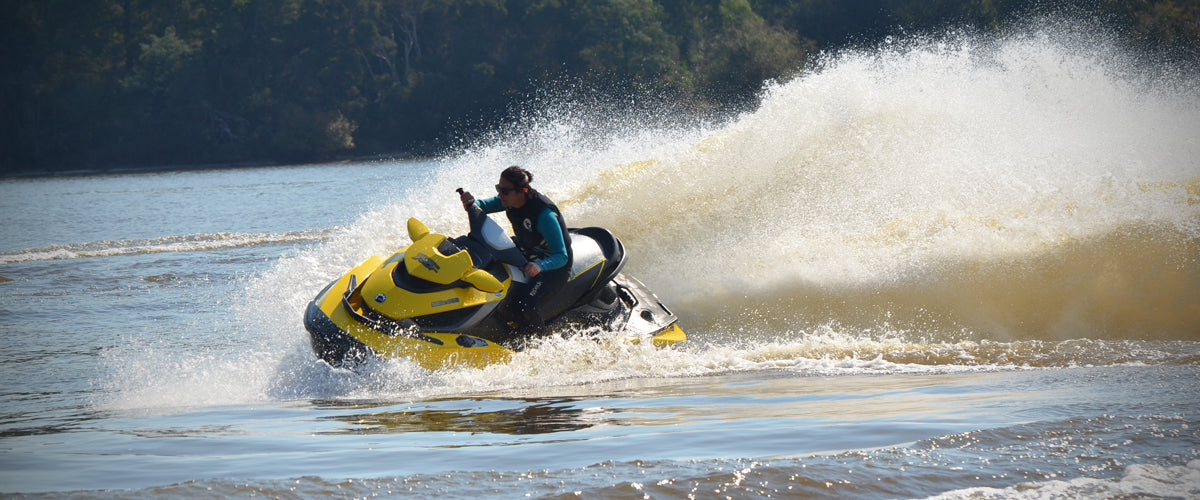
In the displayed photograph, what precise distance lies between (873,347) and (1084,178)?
2.95m

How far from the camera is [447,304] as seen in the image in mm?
6582

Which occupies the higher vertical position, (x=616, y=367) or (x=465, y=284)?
(x=465, y=284)

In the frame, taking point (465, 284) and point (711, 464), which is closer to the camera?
point (711, 464)

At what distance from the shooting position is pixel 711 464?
4.44m

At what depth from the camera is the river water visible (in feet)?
14.7

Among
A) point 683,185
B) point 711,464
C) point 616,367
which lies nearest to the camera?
point 711,464

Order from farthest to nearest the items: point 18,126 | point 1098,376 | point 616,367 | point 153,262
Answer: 1. point 18,126
2. point 153,262
3. point 616,367
4. point 1098,376

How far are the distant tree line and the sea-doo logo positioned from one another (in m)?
48.6

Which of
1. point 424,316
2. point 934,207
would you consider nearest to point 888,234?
point 934,207

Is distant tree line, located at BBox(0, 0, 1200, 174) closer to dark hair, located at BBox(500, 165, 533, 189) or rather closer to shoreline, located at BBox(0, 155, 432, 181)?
shoreline, located at BBox(0, 155, 432, 181)

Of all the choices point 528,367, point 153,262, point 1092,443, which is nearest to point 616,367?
point 528,367

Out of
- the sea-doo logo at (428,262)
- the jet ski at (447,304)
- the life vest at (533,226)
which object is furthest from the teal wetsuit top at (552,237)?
the sea-doo logo at (428,262)

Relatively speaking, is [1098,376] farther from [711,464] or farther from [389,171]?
[389,171]

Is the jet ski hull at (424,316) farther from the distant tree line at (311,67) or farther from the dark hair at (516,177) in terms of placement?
the distant tree line at (311,67)
